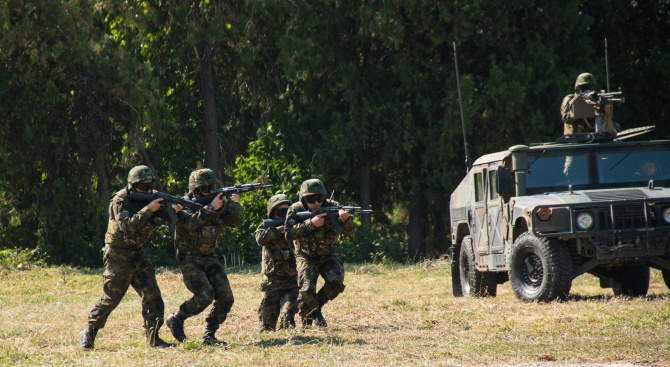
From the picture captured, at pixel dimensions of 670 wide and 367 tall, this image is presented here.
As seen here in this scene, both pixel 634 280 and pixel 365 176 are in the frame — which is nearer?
pixel 634 280

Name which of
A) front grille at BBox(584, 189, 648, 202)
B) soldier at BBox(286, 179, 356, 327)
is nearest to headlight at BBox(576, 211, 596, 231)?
front grille at BBox(584, 189, 648, 202)

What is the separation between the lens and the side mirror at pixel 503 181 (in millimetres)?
12781

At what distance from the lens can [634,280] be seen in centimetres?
1376

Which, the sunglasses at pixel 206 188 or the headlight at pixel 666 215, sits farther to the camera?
the headlight at pixel 666 215

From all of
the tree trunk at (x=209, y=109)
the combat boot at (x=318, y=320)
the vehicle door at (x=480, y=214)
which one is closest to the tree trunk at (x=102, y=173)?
the tree trunk at (x=209, y=109)

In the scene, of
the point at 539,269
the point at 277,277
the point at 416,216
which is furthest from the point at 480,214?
the point at 416,216

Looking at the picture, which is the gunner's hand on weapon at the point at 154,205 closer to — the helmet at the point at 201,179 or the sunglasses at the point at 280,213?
the helmet at the point at 201,179

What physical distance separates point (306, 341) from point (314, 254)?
4.56 feet

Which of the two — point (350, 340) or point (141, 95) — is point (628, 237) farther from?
point (141, 95)

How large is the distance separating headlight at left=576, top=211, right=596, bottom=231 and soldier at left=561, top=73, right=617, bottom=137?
213 centimetres

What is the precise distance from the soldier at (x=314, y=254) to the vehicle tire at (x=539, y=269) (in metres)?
2.30

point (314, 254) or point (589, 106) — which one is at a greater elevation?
point (589, 106)

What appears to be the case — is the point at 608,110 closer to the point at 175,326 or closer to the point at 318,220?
the point at 318,220

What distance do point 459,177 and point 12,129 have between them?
9540 millimetres
